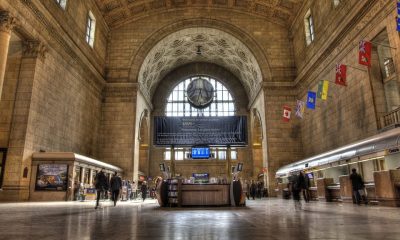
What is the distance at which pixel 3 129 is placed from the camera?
14641mm

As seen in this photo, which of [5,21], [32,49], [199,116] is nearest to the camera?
[5,21]

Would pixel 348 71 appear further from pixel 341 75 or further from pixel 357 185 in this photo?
pixel 357 185

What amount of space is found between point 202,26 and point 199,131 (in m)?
13.9

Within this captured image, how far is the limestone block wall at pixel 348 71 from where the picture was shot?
1395cm

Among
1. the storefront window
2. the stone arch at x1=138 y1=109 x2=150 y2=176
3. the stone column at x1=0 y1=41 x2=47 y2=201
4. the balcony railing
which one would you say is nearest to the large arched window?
the stone arch at x1=138 y1=109 x2=150 y2=176

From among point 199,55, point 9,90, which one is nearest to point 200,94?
point 199,55

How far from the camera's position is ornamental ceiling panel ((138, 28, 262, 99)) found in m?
26.2

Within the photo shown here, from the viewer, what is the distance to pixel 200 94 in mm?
25078

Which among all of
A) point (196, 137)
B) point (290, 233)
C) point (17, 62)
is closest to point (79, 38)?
point (17, 62)

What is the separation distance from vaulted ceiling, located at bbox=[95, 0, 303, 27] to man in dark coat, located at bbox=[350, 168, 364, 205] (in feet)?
54.7

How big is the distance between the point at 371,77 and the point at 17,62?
18197 millimetres

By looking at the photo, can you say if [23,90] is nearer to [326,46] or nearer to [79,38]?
[79,38]

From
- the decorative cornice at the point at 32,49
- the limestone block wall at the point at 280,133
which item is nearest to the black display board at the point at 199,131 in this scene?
the decorative cornice at the point at 32,49

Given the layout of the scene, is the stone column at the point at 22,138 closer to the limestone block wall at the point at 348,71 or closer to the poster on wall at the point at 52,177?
the poster on wall at the point at 52,177
